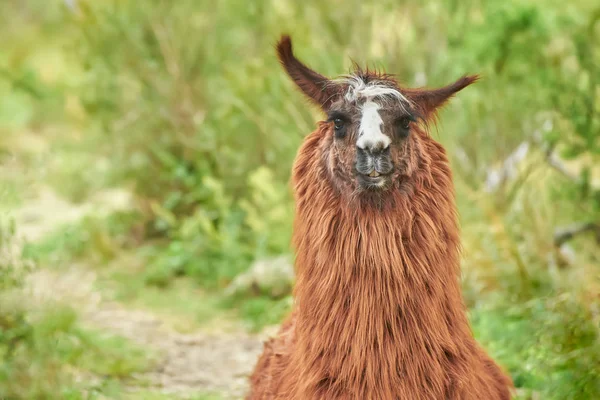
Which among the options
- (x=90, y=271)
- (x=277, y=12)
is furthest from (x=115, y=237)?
(x=277, y=12)

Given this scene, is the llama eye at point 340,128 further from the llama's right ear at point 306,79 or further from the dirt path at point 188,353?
the dirt path at point 188,353

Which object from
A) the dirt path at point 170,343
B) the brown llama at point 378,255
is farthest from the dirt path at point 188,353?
the brown llama at point 378,255

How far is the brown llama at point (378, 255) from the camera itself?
291 cm

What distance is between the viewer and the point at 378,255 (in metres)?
2.92

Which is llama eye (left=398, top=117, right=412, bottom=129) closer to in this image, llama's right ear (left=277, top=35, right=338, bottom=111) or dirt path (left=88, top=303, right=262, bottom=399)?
llama's right ear (left=277, top=35, right=338, bottom=111)

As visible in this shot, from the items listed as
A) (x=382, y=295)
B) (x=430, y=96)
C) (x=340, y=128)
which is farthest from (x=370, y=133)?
(x=382, y=295)

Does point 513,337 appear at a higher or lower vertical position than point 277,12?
lower

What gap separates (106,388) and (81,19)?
5.54 meters

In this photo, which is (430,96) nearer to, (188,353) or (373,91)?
(373,91)

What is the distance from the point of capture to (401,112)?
9.76 feet

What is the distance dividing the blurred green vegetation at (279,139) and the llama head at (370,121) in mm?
1901

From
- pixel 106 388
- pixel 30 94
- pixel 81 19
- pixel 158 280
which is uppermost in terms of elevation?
pixel 30 94

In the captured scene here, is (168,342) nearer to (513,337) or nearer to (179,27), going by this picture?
(513,337)

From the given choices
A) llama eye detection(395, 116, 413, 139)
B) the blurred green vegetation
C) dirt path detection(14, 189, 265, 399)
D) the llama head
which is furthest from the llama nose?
dirt path detection(14, 189, 265, 399)
